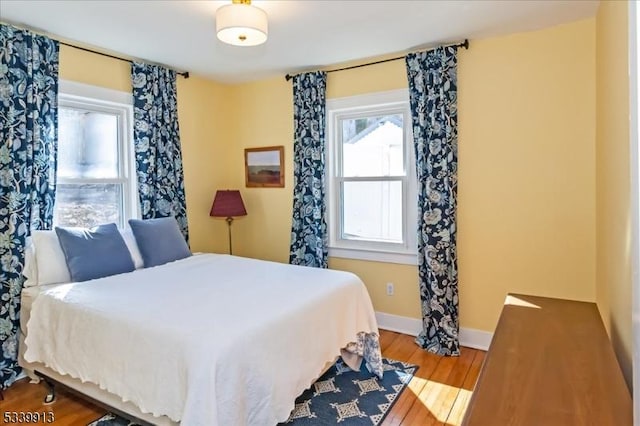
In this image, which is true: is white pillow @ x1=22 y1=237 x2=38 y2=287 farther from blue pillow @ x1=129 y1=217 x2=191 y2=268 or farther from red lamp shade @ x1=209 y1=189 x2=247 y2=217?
red lamp shade @ x1=209 y1=189 x2=247 y2=217

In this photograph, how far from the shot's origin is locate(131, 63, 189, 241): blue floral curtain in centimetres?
347

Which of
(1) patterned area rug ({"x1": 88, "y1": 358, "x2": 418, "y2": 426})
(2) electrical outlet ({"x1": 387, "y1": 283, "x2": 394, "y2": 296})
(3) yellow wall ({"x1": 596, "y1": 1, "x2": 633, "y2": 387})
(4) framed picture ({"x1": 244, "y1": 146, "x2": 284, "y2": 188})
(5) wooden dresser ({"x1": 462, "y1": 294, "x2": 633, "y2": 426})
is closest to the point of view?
(5) wooden dresser ({"x1": 462, "y1": 294, "x2": 633, "y2": 426})

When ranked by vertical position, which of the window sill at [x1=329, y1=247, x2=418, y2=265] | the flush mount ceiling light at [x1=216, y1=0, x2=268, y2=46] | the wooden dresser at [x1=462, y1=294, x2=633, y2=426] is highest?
the flush mount ceiling light at [x1=216, y1=0, x2=268, y2=46]

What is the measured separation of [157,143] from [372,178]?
6.69ft

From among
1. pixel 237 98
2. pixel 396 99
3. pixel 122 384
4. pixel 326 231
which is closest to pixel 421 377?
pixel 326 231

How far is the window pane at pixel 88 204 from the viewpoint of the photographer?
3.11 m

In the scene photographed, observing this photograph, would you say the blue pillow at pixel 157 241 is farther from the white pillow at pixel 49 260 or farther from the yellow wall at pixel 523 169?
the yellow wall at pixel 523 169

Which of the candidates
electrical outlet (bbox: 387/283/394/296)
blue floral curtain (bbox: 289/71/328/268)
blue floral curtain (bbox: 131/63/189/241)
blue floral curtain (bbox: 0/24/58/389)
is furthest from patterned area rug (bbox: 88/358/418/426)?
blue floral curtain (bbox: 131/63/189/241)

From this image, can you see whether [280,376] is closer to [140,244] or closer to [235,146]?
[140,244]

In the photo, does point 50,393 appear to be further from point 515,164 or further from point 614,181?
point 515,164

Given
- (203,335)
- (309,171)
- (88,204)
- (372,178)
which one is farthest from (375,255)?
(88,204)

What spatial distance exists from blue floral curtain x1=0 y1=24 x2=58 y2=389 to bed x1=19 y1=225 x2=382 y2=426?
0.37 feet

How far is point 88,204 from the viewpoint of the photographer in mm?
3297

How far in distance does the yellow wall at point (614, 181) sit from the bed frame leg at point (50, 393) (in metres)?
3.03
